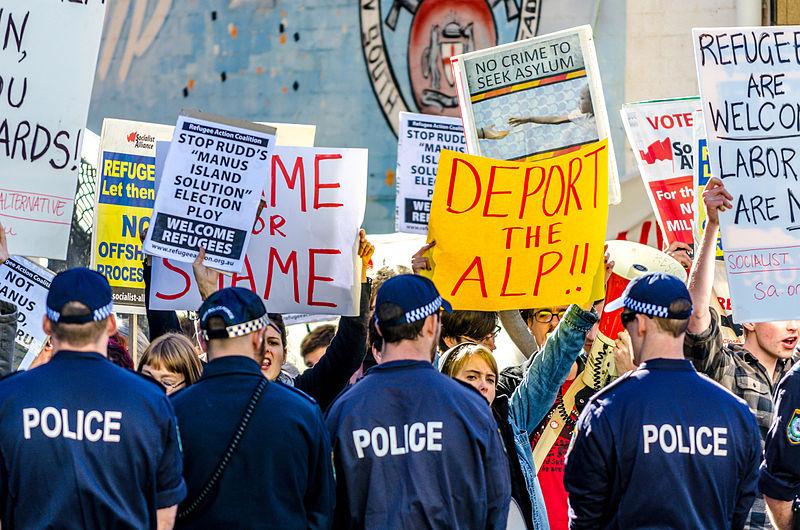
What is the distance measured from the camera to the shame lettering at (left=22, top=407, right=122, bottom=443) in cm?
425

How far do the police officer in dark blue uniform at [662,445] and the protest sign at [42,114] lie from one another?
105 inches

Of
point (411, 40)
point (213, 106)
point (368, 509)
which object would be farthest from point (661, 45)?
point (368, 509)

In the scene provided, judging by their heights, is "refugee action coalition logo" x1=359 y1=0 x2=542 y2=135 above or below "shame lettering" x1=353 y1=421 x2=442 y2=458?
above

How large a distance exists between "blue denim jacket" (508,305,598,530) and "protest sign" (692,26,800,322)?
1.00m

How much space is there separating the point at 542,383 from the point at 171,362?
154 centimetres

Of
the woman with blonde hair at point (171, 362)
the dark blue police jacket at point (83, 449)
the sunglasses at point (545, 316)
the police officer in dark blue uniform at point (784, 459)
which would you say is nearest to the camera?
the dark blue police jacket at point (83, 449)

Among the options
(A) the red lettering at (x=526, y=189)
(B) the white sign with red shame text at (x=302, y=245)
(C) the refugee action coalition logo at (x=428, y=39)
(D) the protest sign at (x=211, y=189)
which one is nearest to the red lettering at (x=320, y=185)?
(B) the white sign with red shame text at (x=302, y=245)

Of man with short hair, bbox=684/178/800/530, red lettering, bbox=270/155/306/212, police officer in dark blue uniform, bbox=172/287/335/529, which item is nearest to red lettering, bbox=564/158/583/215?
man with short hair, bbox=684/178/800/530

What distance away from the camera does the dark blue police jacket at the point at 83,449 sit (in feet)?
13.9

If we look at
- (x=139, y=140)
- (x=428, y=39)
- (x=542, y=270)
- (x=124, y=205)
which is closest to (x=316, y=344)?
(x=124, y=205)

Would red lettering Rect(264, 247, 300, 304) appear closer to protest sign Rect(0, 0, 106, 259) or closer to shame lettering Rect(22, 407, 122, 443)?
protest sign Rect(0, 0, 106, 259)

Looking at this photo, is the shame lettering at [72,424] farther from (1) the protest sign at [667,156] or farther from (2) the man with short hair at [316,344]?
(1) the protest sign at [667,156]

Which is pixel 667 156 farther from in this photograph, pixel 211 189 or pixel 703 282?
pixel 211 189

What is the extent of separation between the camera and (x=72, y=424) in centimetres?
426
